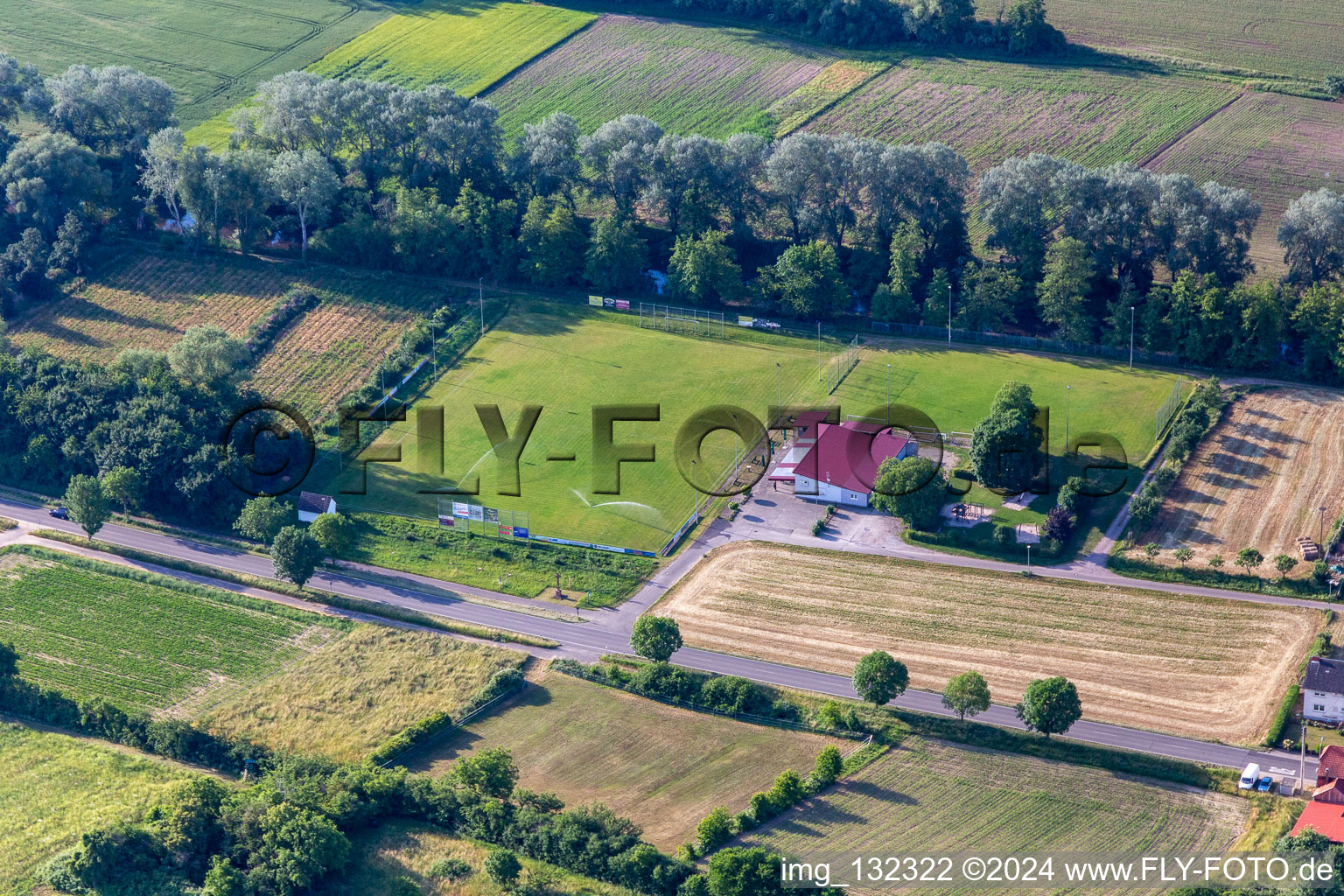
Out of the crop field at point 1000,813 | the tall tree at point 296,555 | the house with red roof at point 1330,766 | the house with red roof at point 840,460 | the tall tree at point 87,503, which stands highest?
the house with red roof at point 840,460

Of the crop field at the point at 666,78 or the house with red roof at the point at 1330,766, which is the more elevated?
the crop field at the point at 666,78

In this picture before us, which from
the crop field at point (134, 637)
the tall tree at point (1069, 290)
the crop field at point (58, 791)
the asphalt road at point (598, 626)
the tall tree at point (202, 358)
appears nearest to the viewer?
the crop field at point (58, 791)

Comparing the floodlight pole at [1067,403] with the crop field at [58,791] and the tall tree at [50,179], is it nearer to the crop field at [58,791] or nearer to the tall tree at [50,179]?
the crop field at [58,791]

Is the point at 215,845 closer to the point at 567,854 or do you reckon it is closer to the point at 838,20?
the point at 567,854

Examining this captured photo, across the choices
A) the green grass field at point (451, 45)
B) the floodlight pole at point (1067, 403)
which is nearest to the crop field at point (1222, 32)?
the green grass field at point (451, 45)

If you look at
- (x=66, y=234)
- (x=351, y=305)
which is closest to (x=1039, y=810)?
(x=351, y=305)

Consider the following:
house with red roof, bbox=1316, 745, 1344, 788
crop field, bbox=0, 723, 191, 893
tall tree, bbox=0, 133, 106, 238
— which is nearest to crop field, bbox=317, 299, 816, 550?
crop field, bbox=0, 723, 191, 893
